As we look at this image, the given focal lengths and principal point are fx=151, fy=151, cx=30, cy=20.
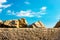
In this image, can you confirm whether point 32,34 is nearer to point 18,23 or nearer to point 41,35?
point 41,35

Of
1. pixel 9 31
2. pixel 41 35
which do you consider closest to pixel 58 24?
pixel 41 35

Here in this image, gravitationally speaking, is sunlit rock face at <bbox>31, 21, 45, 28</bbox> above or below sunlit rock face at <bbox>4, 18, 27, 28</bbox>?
below

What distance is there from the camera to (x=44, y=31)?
7.95 meters

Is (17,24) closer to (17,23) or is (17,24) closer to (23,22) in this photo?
(17,23)

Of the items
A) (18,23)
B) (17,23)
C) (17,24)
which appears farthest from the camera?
(18,23)

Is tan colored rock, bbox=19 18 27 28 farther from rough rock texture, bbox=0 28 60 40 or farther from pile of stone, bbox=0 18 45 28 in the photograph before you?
rough rock texture, bbox=0 28 60 40

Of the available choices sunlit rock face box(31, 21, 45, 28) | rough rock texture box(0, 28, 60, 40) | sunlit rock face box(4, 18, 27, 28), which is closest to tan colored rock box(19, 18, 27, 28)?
sunlit rock face box(4, 18, 27, 28)

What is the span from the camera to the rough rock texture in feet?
24.9

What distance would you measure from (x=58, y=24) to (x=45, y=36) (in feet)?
6.62

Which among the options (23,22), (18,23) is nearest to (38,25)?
(23,22)

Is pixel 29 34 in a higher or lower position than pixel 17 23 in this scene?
lower

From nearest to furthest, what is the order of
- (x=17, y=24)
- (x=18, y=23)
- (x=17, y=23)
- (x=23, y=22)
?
(x=17, y=24), (x=17, y=23), (x=18, y=23), (x=23, y=22)

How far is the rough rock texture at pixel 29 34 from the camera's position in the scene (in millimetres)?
7586

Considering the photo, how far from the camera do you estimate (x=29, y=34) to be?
7.75 meters
